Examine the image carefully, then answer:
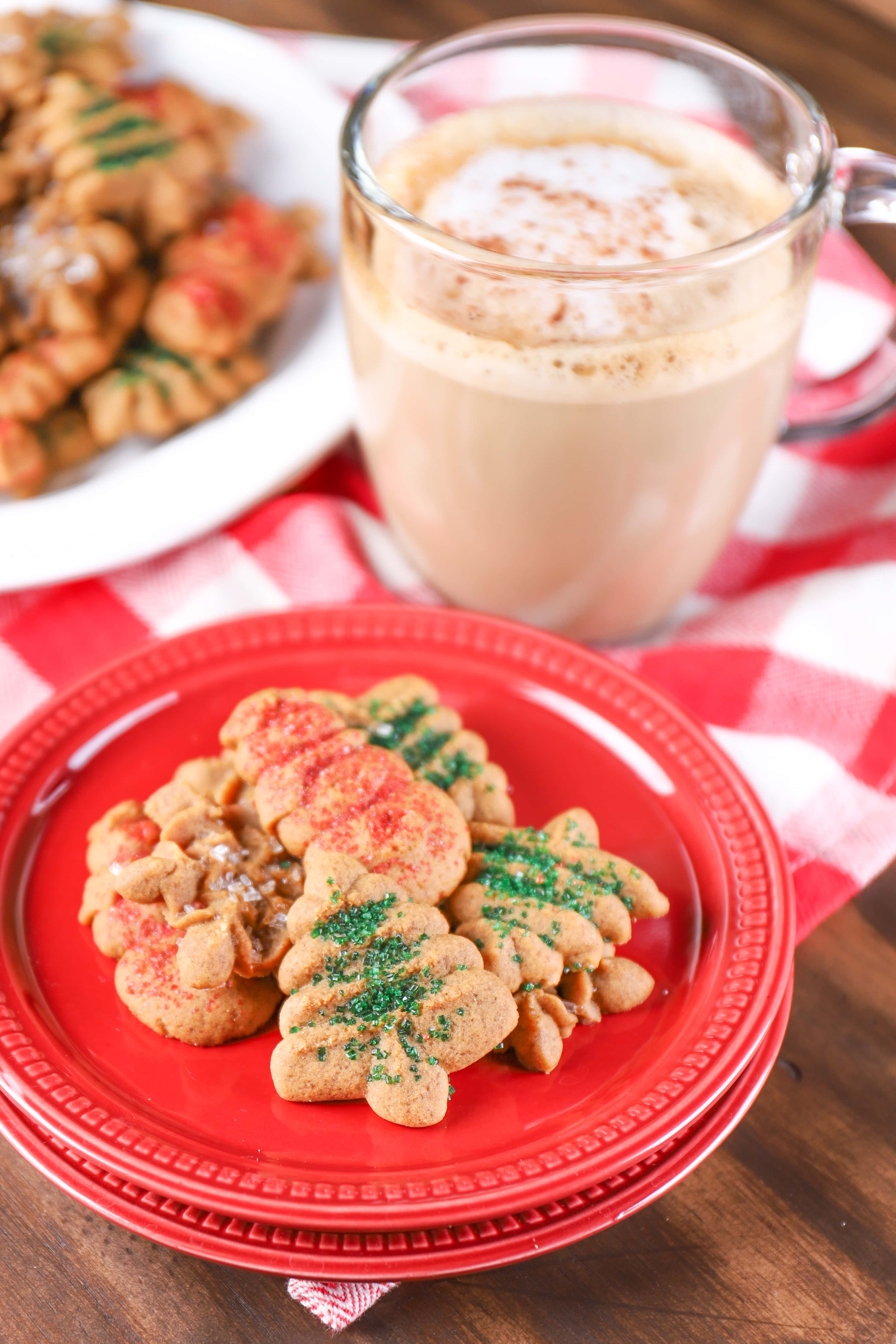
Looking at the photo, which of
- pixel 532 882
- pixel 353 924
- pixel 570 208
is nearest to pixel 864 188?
pixel 570 208

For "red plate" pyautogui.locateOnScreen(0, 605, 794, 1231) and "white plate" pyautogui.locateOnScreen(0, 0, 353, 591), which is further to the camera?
"white plate" pyautogui.locateOnScreen(0, 0, 353, 591)

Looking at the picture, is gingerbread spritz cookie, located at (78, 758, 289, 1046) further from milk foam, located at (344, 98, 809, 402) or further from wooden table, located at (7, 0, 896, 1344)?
milk foam, located at (344, 98, 809, 402)

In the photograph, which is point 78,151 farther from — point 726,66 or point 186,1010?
point 186,1010

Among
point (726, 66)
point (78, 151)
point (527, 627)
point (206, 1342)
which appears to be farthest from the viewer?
point (78, 151)

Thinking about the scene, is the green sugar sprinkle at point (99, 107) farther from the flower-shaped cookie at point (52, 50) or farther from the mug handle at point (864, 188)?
the mug handle at point (864, 188)

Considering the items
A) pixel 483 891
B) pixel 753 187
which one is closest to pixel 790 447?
pixel 753 187

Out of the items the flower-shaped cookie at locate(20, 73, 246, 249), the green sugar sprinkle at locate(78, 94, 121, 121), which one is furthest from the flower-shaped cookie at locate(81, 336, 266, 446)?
the green sugar sprinkle at locate(78, 94, 121, 121)

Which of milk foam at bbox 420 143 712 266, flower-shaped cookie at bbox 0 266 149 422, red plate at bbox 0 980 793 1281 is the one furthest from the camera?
flower-shaped cookie at bbox 0 266 149 422
